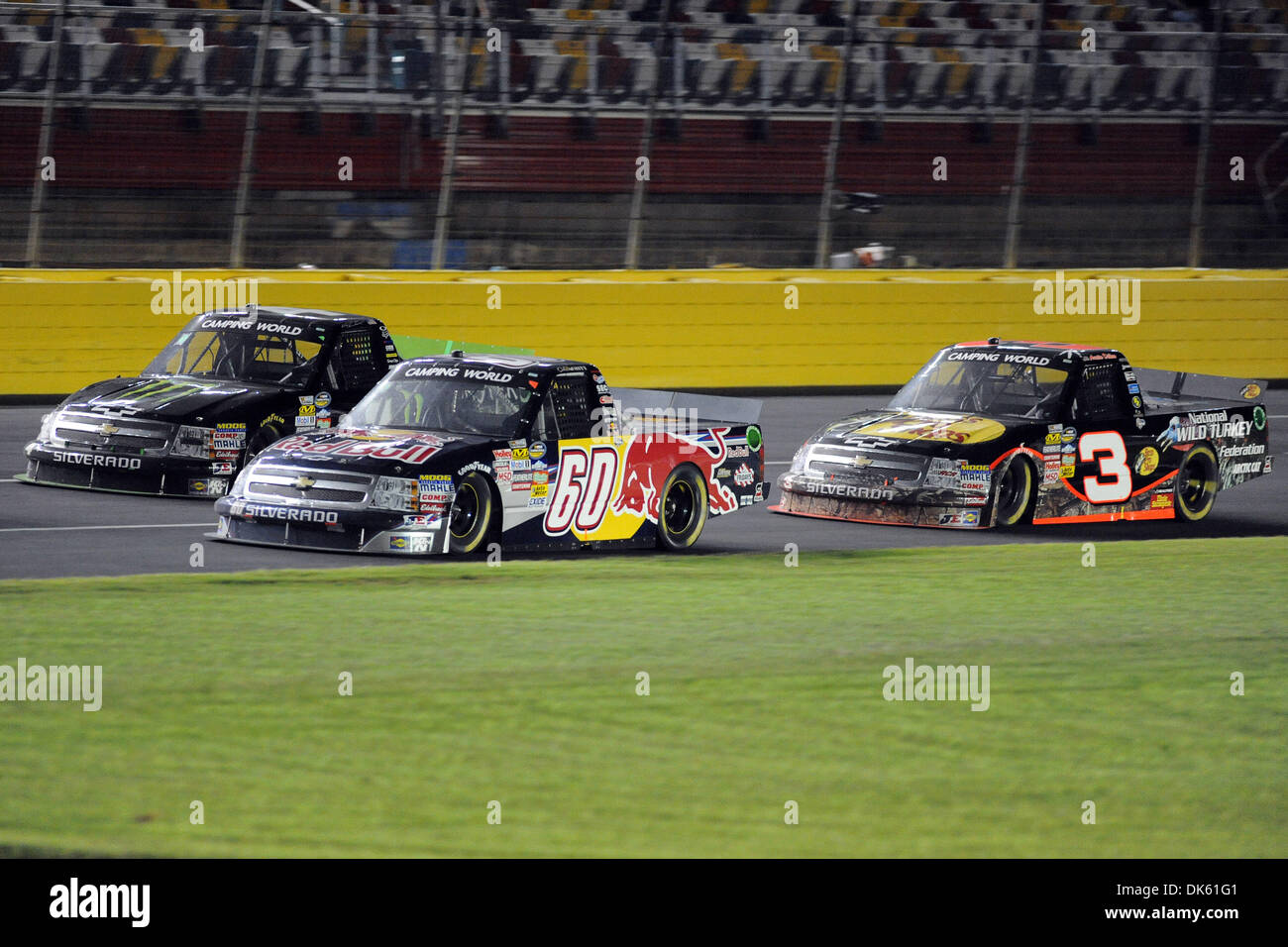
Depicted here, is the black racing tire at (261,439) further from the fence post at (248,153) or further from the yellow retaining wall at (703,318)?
the fence post at (248,153)

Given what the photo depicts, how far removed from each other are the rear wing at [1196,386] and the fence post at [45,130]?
37.9ft

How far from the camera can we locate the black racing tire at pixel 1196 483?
16.1 metres

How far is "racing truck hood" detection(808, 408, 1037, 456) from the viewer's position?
14695 mm

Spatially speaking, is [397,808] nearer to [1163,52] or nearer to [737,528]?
[737,528]

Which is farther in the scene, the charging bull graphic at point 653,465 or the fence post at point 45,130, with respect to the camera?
the fence post at point 45,130

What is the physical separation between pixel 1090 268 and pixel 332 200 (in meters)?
9.93

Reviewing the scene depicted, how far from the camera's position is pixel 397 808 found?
698 cm

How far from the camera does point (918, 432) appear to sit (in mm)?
14953

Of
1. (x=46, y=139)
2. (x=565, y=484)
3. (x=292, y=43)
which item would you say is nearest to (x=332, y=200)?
(x=292, y=43)

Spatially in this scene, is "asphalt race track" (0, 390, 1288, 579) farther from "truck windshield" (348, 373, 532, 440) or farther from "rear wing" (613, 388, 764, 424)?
"truck windshield" (348, 373, 532, 440)

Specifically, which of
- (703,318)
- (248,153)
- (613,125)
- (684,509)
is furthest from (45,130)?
(684,509)

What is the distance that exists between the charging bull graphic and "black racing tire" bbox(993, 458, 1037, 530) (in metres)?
2.35

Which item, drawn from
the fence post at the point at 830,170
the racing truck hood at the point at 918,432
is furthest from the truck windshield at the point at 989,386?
the fence post at the point at 830,170

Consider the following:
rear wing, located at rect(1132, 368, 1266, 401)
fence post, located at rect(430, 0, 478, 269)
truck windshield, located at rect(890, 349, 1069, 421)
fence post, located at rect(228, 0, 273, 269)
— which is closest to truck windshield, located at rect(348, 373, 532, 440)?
truck windshield, located at rect(890, 349, 1069, 421)
